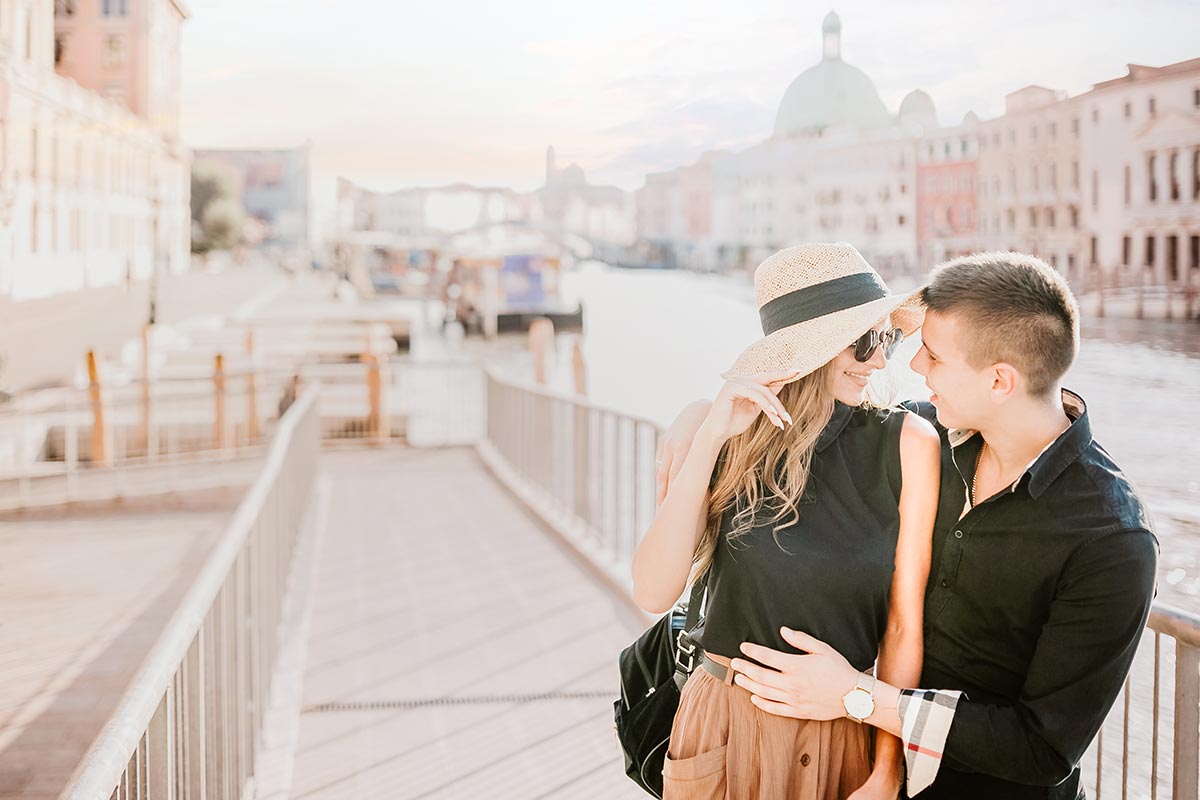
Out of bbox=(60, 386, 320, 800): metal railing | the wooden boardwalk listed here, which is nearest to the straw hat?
bbox=(60, 386, 320, 800): metal railing

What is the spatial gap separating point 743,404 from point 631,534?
16.5ft

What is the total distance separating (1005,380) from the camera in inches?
45.9

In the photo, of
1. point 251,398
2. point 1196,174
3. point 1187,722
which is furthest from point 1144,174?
point 251,398

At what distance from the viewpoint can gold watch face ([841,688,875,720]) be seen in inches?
49.1

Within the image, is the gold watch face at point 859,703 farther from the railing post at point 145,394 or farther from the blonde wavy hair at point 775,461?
the railing post at point 145,394

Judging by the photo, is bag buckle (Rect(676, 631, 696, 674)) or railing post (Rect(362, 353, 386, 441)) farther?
railing post (Rect(362, 353, 386, 441))

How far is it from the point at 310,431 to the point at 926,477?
485 cm

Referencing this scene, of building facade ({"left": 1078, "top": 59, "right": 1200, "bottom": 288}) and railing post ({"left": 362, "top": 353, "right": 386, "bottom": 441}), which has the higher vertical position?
building facade ({"left": 1078, "top": 59, "right": 1200, "bottom": 288})

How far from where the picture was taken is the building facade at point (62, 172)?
2.95m

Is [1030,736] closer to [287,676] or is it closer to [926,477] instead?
[926,477]

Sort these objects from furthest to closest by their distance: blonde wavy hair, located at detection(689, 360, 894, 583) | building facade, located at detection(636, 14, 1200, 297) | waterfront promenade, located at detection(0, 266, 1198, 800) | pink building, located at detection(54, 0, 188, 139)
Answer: pink building, located at detection(54, 0, 188, 139)
building facade, located at detection(636, 14, 1200, 297)
waterfront promenade, located at detection(0, 266, 1198, 800)
blonde wavy hair, located at detection(689, 360, 894, 583)

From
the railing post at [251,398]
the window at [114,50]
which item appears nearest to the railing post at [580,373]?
the railing post at [251,398]

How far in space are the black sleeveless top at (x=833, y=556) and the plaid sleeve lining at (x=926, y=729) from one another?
121 millimetres

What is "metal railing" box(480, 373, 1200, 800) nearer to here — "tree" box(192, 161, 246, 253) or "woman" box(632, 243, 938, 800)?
"woman" box(632, 243, 938, 800)
